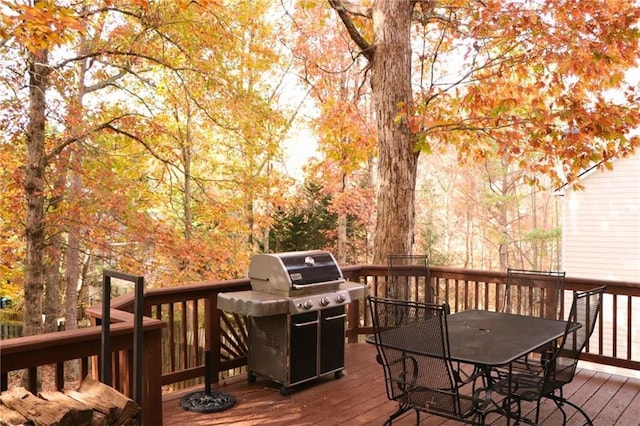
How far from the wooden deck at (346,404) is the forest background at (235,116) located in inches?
90.5

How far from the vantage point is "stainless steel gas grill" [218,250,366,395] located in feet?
13.8

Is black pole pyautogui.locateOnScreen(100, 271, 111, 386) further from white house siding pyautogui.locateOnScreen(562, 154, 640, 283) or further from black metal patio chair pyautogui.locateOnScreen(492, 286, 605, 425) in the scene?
white house siding pyautogui.locateOnScreen(562, 154, 640, 283)

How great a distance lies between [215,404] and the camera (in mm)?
4074

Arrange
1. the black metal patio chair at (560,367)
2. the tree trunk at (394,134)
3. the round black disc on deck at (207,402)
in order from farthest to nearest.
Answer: the tree trunk at (394,134) < the round black disc on deck at (207,402) < the black metal patio chair at (560,367)

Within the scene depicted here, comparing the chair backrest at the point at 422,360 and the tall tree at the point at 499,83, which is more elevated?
the tall tree at the point at 499,83

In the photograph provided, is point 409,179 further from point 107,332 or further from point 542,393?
point 107,332

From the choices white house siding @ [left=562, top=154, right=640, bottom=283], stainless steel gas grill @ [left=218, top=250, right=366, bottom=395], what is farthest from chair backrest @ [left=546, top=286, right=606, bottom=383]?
white house siding @ [left=562, top=154, right=640, bottom=283]

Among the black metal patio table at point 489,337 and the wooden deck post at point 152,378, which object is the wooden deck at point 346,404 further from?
the wooden deck post at point 152,378

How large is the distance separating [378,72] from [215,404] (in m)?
4.22

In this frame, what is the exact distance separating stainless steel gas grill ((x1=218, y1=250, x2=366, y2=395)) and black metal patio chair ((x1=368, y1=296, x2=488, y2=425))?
42.9 inches

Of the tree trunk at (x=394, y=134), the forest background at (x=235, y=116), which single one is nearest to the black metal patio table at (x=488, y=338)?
the tree trunk at (x=394, y=134)

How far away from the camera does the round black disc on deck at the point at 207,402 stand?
399 cm

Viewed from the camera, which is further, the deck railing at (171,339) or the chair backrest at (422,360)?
the chair backrest at (422,360)

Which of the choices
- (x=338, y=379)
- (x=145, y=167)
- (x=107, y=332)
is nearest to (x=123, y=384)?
(x=107, y=332)
